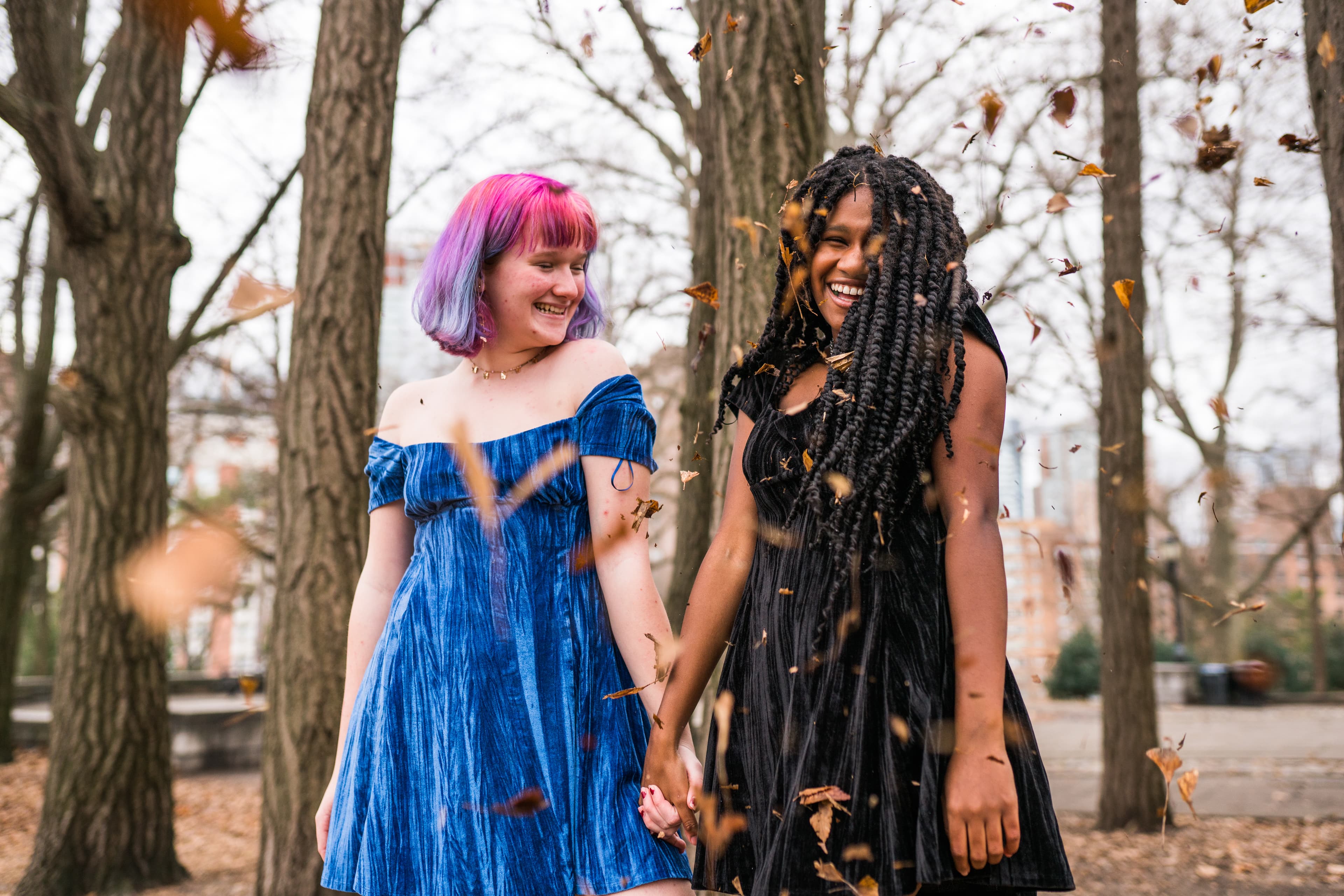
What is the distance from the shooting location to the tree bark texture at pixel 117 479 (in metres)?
5.63

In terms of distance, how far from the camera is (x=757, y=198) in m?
3.17

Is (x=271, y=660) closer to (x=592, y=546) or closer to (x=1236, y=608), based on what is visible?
(x=592, y=546)

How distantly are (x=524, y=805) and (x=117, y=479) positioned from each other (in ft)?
16.0

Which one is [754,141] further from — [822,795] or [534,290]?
[822,795]

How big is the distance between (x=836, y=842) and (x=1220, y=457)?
2225cm

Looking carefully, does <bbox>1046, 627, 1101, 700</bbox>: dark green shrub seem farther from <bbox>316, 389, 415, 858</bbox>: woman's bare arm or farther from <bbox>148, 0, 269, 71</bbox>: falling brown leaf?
<bbox>316, 389, 415, 858</bbox>: woman's bare arm

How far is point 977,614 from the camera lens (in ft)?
5.58

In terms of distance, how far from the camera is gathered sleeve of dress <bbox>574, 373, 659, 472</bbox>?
217 centimetres

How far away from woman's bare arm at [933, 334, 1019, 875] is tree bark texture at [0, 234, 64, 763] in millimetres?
10558

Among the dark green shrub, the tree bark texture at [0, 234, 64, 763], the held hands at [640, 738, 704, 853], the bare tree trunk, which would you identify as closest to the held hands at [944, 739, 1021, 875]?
the held hands at [640, 738, 704, 853]

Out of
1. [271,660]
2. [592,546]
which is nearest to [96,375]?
[271,660]

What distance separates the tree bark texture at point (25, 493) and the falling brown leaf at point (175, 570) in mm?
1409

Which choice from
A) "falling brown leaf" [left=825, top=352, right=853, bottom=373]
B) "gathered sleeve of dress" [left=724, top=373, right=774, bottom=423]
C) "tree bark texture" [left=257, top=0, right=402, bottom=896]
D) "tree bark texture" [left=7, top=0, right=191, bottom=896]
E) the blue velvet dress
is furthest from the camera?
"tree bark texture" [left=7, top=0, right=191, bottom=896]

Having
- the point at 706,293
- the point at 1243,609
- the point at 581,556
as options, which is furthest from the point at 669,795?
the point at 706,293
